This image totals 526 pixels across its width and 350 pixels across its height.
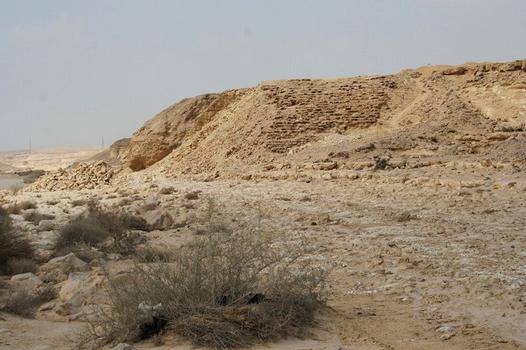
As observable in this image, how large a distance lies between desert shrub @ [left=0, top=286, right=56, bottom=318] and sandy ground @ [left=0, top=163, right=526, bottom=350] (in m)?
0.23

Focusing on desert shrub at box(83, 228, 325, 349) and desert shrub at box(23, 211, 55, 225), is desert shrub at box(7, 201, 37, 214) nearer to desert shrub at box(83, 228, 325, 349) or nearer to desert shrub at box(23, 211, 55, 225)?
desert shrub at box(23, 211, 55, 225)

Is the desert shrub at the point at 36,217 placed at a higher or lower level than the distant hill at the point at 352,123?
lower

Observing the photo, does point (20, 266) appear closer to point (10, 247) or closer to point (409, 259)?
point (10, 247)

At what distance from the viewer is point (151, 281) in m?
4.32

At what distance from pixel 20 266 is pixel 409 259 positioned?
153 inches

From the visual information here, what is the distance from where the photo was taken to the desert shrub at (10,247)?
23.1 ft

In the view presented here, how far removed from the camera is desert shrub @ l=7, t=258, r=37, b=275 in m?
6.76

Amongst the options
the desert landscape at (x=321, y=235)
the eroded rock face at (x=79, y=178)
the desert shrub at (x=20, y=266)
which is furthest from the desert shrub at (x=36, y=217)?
the eroded rock face at (x=79, y=178)

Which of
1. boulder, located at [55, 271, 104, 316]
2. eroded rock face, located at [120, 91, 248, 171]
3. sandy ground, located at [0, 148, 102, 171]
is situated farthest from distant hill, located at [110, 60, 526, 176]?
sandy ground, located at [0, 148, 102, 171]

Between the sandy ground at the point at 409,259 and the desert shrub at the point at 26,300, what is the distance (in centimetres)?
23

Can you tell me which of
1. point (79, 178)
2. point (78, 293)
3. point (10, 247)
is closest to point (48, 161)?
point (79, 178)

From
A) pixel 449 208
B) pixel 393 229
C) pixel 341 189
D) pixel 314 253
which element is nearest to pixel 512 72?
pixel 341 189

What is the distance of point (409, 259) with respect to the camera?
6289 millimetres

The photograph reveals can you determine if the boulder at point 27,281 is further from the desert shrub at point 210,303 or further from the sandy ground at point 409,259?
the desert shrub at point 210,303
